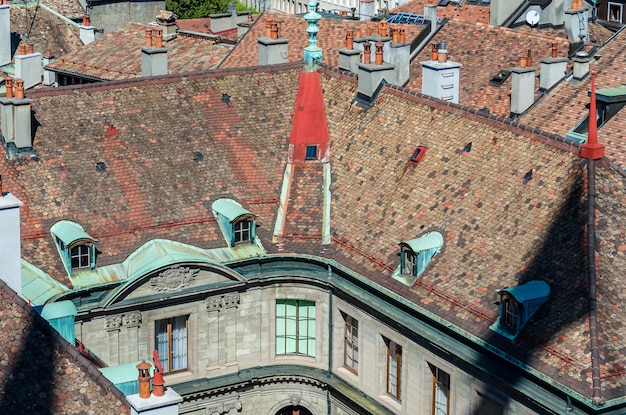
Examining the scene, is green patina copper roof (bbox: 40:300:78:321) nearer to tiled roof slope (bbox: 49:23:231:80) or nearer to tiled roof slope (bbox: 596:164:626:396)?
tiled roof slope (bbox: 596:164:626:396)

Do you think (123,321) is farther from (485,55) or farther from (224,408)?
(485,55)

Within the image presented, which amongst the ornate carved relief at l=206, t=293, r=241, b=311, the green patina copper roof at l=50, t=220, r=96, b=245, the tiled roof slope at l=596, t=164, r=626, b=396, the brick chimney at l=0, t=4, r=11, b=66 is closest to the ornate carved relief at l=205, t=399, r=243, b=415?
the ornate carved relief at l=206, t=293, r=241, b=311

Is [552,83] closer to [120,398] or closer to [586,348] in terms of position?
[586,348]

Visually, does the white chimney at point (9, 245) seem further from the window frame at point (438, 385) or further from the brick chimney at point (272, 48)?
the brick chimney at point (272, 48)

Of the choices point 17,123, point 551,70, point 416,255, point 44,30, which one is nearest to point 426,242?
point 416,255

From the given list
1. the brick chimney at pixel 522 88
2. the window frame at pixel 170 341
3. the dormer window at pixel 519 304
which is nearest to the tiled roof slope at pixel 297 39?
the brick chimney at pixel 522 88

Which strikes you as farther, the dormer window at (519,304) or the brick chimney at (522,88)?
the brick chimney at (522,88)
